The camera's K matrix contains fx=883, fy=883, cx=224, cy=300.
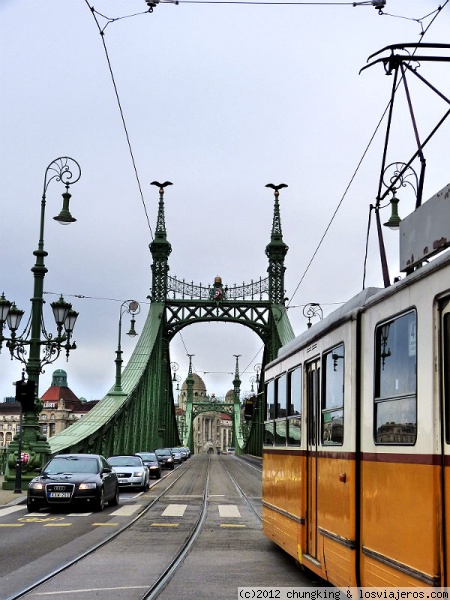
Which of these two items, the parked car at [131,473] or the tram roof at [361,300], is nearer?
the tram roof at [361,300]

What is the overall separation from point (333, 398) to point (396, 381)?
190 centimetres

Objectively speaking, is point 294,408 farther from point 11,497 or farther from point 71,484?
point 11,497

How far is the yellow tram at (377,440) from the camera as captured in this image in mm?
5391

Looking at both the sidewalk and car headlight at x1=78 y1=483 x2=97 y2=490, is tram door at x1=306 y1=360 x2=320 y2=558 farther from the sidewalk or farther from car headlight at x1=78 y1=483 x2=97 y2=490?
the sidewalk

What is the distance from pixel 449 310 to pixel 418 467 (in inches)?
40.3

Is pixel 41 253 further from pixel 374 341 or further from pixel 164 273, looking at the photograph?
pixel 164 273

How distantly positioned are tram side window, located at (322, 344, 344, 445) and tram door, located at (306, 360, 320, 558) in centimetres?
40

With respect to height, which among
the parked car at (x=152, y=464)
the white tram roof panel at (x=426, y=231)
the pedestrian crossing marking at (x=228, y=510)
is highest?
the white tram roof panel at (x=426, y=231)

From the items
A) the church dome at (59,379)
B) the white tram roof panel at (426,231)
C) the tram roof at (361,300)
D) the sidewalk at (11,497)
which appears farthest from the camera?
the church dome at (59,379)

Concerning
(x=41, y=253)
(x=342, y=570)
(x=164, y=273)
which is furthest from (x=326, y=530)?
(x=164, y=273)

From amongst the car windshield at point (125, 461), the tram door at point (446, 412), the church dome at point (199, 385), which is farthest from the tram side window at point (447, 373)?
the church dome at point (199, 385)

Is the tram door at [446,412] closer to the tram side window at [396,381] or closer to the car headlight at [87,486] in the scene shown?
the tram side window at [396,381]

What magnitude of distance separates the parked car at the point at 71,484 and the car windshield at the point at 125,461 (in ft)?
24.8

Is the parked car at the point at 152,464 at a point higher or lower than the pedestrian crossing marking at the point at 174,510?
higher
